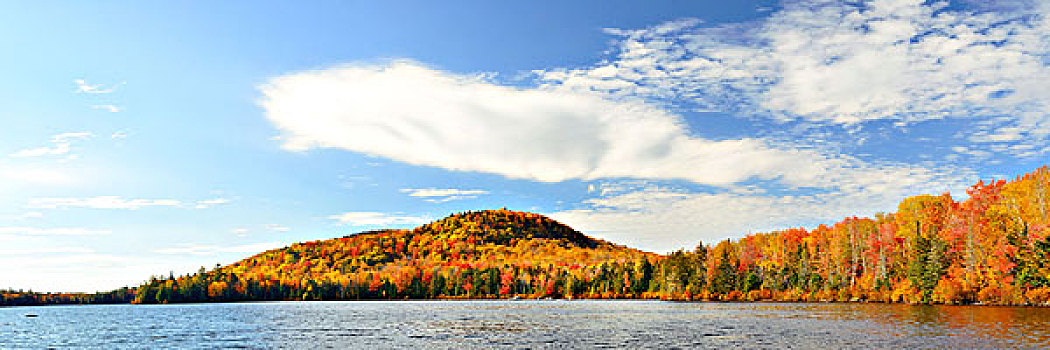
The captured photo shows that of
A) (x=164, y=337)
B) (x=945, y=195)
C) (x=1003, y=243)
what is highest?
(x=945, y=195)

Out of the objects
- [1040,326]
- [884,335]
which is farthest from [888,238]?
[884,335]

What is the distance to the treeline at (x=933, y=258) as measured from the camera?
115 metres

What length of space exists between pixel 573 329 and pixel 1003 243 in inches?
3519

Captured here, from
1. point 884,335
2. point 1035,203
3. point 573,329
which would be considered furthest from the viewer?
point 1035,203

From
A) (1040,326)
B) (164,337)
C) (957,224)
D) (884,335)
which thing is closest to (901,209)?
(957,224)

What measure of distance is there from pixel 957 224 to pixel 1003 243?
14.6m

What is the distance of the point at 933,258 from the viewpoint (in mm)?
132625

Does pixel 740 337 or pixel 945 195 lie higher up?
pixel 945 195

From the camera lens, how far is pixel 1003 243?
12000 cm

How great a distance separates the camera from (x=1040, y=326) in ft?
229

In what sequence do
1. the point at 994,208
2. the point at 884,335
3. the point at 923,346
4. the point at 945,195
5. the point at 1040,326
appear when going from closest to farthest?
1. the point at 923,346
2. the point at 884,335
3. the point at 1040,326
4. the point at 994,208
5. the point at 945,195

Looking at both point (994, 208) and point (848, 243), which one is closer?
point (994, 208)

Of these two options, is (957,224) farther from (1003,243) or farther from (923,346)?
(923,346)

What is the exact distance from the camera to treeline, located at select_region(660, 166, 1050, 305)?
11469 centimetres
